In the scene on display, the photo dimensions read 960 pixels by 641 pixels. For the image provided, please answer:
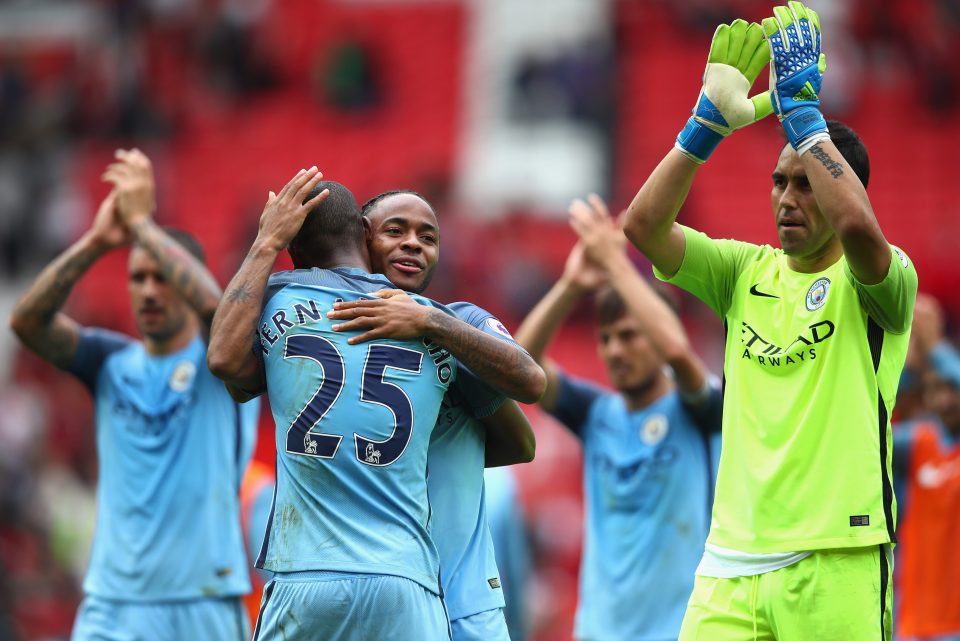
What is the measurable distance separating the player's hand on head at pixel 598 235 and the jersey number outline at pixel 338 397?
242 cm

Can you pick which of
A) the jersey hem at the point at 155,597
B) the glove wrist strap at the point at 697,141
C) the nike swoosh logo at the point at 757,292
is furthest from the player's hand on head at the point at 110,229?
the nike swoosh logo at the point at 757,292

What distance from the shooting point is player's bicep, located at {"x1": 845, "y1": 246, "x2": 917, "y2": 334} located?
15.6 feet

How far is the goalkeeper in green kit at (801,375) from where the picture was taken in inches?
189

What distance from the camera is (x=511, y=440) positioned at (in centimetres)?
523

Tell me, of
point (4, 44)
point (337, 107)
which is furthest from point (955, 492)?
point (4, 44)

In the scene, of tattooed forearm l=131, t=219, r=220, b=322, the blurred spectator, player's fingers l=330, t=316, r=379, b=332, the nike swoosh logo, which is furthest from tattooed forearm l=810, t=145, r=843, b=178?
the blurred spectator

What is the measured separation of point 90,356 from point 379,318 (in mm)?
2970

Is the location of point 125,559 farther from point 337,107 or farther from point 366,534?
point 337,107

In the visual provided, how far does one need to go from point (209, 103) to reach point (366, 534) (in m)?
20.4

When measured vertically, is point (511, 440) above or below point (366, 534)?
above

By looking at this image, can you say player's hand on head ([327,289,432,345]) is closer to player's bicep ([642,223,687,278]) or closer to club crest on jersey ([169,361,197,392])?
player's bicep ([642,223,687,278])

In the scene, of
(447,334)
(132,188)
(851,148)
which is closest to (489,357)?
(447,334)

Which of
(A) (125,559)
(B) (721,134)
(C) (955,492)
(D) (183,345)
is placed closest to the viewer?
(B) (721,134)

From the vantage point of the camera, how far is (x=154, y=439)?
6859 mm
